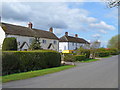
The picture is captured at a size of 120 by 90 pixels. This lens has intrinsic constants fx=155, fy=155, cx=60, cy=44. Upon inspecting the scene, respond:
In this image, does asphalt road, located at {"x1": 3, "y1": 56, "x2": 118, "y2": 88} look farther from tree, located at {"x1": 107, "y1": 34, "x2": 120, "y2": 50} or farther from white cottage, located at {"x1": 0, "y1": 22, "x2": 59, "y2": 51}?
tree, located at {"x1": 107, "y1": 34, "x2": 120, "y2": 50}

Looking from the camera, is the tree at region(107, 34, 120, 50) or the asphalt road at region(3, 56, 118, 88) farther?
the tree at region(107, 34, 120, 50)

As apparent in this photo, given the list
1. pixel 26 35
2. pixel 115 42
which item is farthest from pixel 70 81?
pixel 115 42

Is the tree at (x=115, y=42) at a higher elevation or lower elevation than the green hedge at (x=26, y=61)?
higher

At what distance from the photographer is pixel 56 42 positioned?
49938 mm

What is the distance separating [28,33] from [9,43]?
56.3 ft

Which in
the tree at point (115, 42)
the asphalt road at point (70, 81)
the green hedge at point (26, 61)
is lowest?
the asphalt road at point (70, 81)

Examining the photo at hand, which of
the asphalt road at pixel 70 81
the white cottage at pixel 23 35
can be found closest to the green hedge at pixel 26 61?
the asphalt road at pixel 70 81

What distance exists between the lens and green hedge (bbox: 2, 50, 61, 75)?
523 inches

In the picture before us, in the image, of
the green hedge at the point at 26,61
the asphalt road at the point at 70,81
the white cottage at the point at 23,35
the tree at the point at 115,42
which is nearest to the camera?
the asphalt road at the point at 70,81

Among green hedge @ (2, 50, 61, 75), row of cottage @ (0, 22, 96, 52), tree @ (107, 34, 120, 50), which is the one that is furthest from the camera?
tree @ (107, 34, 120, 50)

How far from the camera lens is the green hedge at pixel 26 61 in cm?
1327

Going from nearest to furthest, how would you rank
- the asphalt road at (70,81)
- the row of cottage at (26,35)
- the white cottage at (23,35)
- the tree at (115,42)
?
the asphalt road at (70,81), the white cottage at (23,35), the row of cottage at (26,35), the tree at (115,42)

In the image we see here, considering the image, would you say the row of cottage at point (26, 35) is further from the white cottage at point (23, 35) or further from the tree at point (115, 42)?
the tree at point (115, 42)

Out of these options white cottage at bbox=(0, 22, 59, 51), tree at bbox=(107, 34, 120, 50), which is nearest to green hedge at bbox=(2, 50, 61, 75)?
white cottage at bbox=(0, 22, 59, 51)
